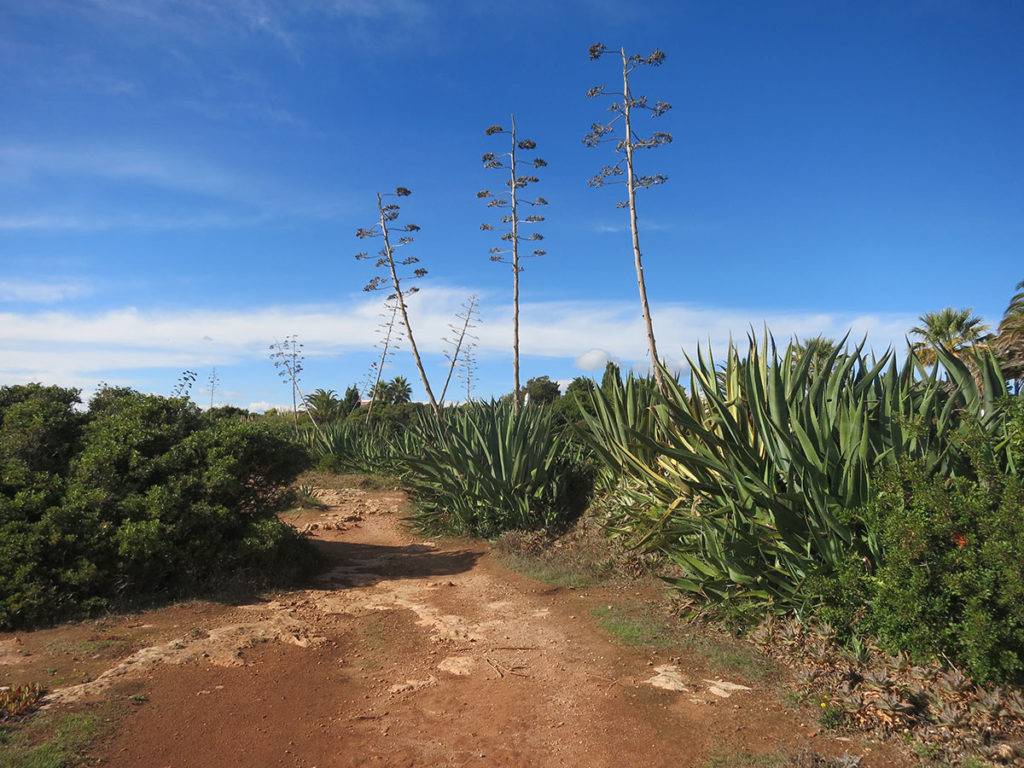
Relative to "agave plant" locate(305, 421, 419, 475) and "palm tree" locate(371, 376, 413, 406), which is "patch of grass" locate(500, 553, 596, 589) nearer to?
"agave plant" locate(305, 421, 419, 475)

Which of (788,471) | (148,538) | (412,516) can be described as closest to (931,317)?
(412,516)

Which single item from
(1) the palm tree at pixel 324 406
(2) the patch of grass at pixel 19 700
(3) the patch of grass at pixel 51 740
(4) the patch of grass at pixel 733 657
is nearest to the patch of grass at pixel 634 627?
(4) the patch of grass at pixel 733 657

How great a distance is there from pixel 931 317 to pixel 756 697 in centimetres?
3117

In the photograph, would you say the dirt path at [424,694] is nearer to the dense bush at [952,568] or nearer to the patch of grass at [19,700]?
the patch of grass at [19,700]

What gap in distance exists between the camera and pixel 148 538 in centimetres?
664

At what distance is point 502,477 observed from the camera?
10367 mm

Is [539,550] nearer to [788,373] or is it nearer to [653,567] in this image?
[653,567]

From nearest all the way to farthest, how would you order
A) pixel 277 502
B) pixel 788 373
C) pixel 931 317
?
pixel 788 373 < pixel 277 502 < pixel 931 317

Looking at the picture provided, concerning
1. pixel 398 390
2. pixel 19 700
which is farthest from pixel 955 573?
pixel 398 390

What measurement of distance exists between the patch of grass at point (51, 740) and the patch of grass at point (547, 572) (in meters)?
4.76

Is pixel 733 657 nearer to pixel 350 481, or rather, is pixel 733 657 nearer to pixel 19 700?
pixel 19 700

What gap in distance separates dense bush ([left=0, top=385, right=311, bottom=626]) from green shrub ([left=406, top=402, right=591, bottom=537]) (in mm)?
2839

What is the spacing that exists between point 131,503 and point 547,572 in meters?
4.55

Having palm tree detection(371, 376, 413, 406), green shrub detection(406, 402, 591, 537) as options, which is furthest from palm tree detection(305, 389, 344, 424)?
green shrub detection(406, 402, 591, 537)
